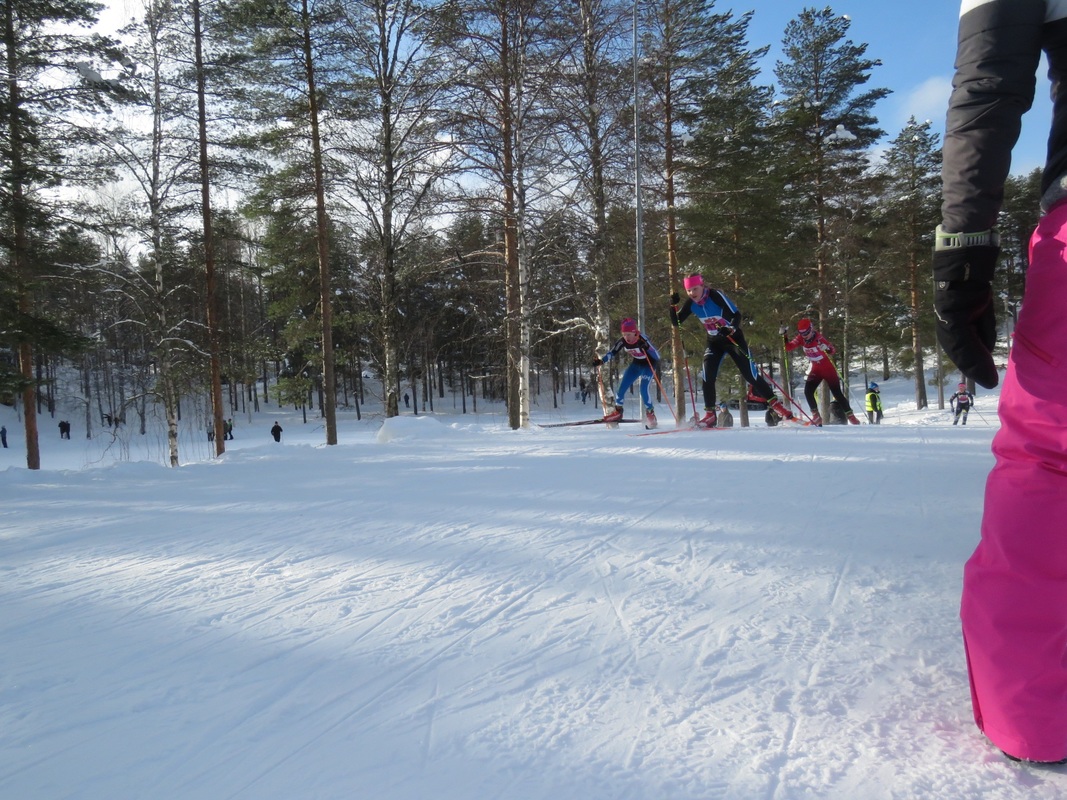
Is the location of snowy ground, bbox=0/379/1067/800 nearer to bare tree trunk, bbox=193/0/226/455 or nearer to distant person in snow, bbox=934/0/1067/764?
distant person in snow, bbox=934/0/1067/764

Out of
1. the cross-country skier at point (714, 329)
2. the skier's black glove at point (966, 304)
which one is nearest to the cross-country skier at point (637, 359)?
the cross-country skier at point (714, 329)

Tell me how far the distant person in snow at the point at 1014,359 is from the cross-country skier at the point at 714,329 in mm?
8919

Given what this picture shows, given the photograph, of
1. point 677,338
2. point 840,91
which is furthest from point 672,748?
point 840,91

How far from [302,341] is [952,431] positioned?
Answer: 18613 mm

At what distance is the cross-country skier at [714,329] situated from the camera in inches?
417

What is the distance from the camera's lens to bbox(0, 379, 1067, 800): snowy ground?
1.61 meters

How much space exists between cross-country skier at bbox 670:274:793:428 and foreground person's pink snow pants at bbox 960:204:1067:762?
29.7 feet

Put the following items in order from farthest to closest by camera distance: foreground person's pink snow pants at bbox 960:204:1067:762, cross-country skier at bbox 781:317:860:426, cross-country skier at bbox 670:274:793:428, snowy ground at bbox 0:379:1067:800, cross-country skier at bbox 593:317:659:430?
cross-country skier at bbox 593:317:659:430
cross-country skier at bbox 781:317:860:426
cross-country skier at bbox 670:274:793:428
snowy ground at bbox 0:379:1067:800
foreground person's pink snow pants at bbox 960:204:1067:762

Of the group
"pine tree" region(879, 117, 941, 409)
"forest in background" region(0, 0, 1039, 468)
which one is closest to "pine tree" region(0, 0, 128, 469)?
"forest in background" region(0, 0, 1039, 468)

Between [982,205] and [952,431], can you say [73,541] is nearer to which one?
[982,205]

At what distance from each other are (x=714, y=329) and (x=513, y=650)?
929cm

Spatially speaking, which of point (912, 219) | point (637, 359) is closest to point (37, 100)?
point (637, 359)

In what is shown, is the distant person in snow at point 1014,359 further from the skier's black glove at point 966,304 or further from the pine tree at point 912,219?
the pine tree at point 912,219

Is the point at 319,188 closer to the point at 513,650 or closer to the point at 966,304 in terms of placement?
the point at 513,650
